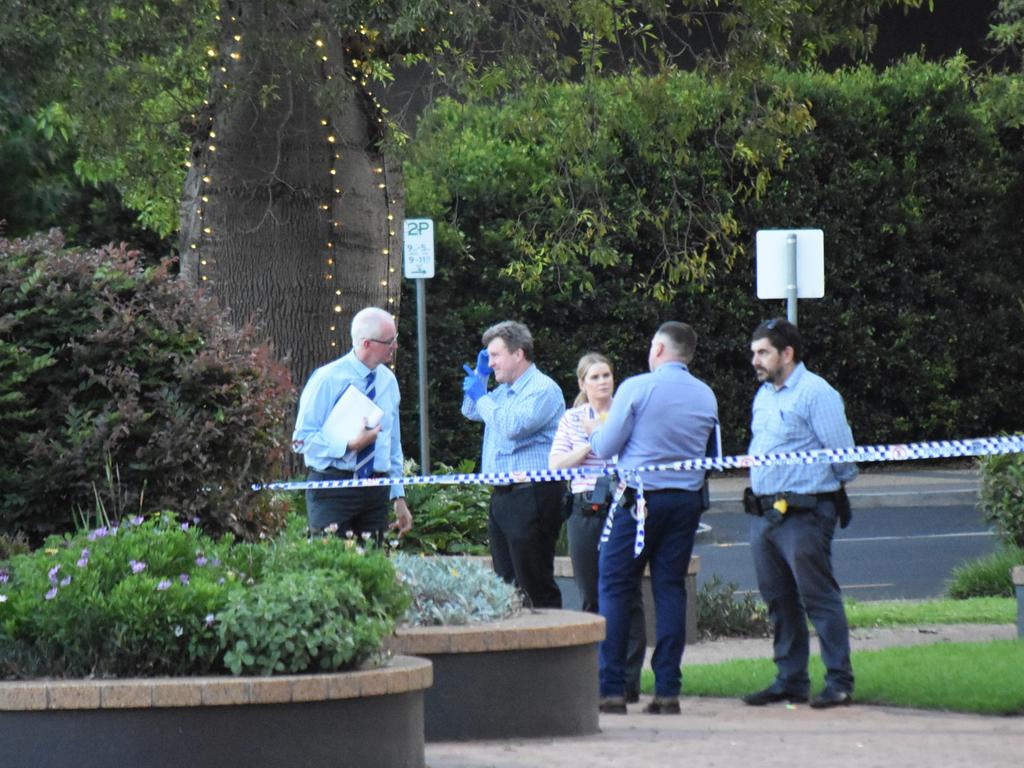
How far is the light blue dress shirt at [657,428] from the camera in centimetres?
839

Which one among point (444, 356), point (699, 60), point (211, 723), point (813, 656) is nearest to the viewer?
point (211, 723)

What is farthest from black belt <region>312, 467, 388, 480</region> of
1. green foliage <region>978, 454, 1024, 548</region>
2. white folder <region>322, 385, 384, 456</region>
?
green foliage <region>978, 454, 1024, 548</region>

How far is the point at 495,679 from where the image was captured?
23.9 feet

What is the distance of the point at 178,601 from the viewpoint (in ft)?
19.5

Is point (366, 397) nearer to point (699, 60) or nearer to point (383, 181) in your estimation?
point (383, 181)

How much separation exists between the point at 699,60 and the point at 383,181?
7.87 feet

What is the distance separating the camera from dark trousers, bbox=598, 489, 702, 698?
837 centimetres

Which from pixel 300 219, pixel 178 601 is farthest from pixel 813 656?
pixel 178 601

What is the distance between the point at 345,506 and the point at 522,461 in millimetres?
935

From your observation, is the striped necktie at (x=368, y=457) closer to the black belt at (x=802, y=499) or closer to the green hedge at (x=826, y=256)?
the black belt at (x=802, y=499)

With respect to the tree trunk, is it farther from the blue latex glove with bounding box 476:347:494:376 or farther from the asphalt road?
the asphalt road

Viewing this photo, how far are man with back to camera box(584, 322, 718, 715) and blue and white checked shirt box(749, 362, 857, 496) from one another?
1.08ft

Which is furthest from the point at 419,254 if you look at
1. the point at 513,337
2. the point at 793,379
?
the point at 793,379

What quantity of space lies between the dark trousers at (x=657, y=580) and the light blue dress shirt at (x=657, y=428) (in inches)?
4.0
